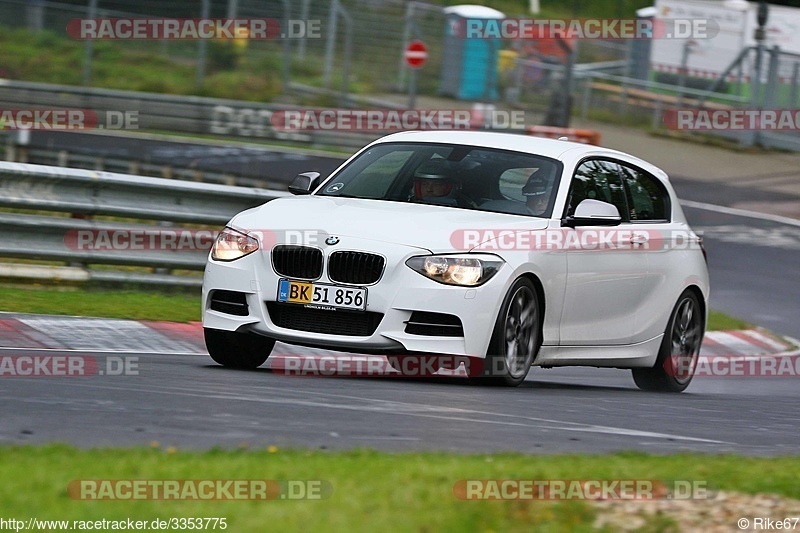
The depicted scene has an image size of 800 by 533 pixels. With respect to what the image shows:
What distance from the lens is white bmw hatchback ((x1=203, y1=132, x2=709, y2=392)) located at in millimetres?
8430

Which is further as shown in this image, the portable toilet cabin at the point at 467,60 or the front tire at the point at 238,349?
the portable toilet cabin at the point at 467,60

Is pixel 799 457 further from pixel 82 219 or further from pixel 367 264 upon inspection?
pixel 82 219

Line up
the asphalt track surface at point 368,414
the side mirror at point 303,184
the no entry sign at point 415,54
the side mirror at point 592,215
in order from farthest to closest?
the no entry sign at point 415,54
the side mirror at point 303,184
the side mirror at point 592,215
the asphalt track surface at point 368,414

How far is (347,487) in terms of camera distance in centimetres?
506

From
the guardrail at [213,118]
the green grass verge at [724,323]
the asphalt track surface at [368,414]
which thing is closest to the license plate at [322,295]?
the asphalt track surface at [368,414]

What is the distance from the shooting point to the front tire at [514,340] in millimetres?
8562

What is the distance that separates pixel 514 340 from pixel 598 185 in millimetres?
1778

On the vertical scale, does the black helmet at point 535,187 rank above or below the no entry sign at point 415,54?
above

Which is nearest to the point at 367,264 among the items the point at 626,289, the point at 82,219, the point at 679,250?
the point at 626,289

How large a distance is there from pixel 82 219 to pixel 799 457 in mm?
7239

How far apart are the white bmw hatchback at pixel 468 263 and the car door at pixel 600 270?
1 centimetres

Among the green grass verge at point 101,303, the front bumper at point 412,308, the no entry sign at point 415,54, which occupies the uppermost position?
the front bumper at point 412,308

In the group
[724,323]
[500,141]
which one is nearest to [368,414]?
[500,141]

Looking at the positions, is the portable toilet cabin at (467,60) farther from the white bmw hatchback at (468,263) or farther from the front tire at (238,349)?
the front tire at (238,349)
